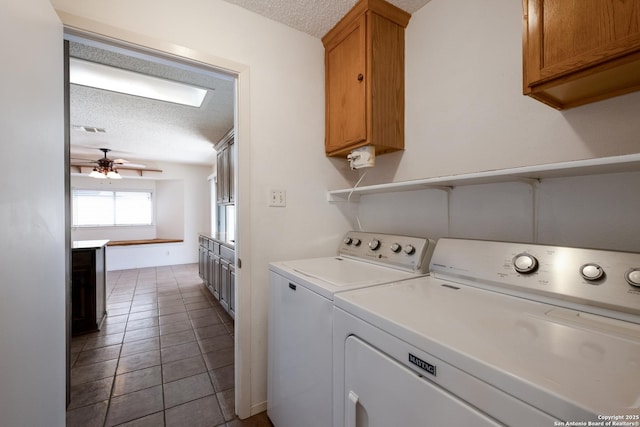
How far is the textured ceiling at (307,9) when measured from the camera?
4.81 feet

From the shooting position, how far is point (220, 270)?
3.25 meters

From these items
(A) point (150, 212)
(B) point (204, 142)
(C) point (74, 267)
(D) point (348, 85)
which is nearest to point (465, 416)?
(D) point (348, 85)

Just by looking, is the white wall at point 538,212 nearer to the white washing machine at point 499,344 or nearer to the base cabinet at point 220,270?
the white washing machine at point 499,344

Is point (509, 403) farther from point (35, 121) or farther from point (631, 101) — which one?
point (35, 121)

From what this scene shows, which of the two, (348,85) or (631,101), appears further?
(348,85)

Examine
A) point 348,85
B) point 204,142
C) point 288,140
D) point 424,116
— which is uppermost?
point 204,142

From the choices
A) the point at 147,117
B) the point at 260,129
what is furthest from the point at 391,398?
the point at 147,117

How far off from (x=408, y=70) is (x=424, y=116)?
0.34m

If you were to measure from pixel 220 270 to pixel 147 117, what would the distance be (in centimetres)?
202

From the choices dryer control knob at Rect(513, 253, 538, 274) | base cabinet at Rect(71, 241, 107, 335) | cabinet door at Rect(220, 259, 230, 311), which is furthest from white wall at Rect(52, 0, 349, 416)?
base cabinet at Rect(71, 241, 107, 335)

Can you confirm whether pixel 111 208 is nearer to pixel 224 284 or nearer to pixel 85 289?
pixel 85 289

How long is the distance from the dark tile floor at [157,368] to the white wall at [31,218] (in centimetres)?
59

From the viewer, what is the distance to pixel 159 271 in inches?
208

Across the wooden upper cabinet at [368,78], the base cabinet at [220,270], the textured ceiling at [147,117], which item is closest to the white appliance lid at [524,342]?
the wooden upper cabinet at [368,78]
